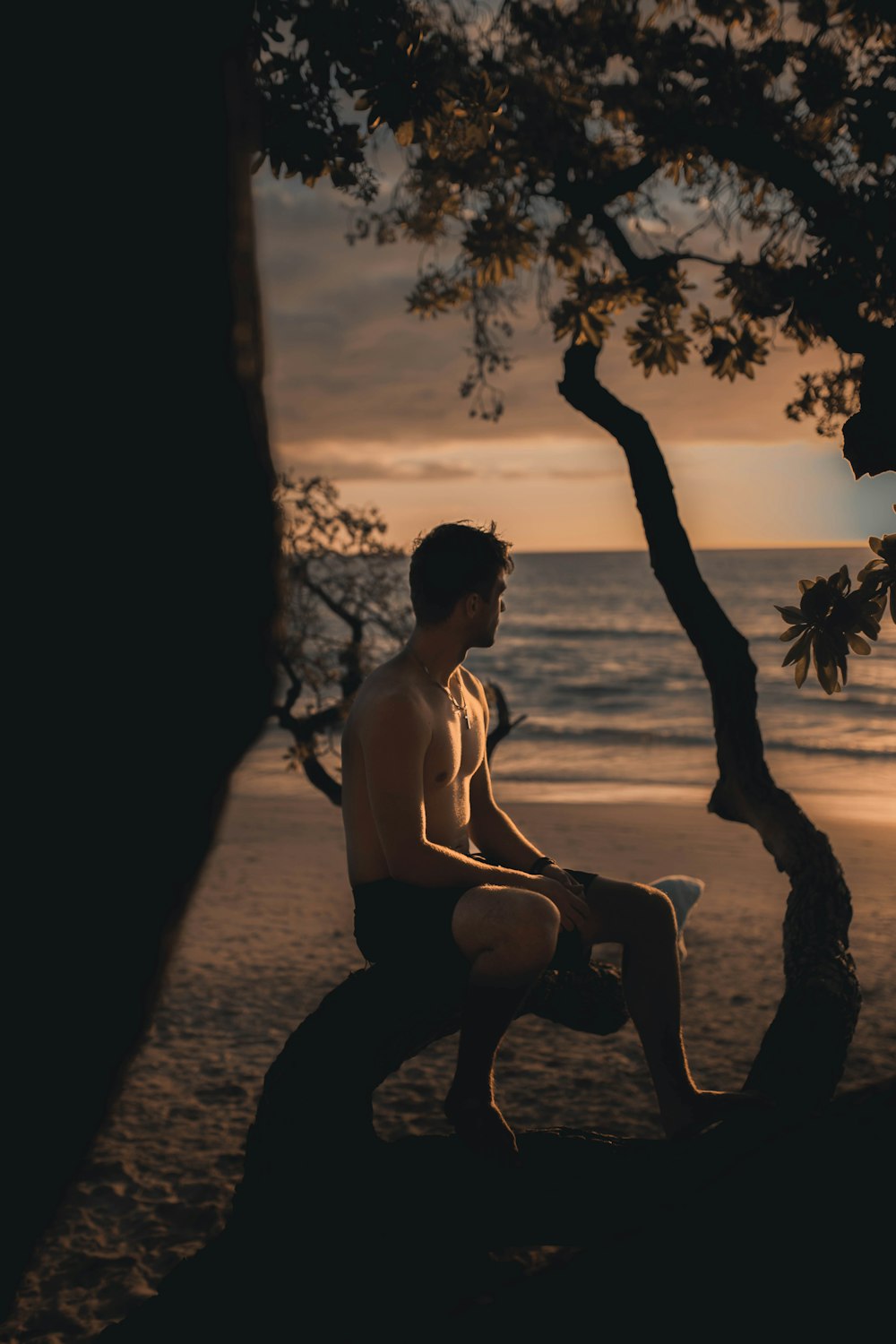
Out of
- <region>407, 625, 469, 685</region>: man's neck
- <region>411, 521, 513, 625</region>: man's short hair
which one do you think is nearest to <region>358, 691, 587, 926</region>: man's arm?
<region>407, 625, 469, 685</region>: man's neck

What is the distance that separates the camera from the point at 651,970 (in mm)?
3131

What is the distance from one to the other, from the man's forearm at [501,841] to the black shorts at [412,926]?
17.2 inches

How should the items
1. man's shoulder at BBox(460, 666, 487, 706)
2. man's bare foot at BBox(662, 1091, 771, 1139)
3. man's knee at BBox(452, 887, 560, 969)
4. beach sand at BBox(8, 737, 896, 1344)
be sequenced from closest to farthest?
man's knee at BBox(452, 887, 560, 969)
man's bare foot at BBox(662, 1091, 771, 1139)
man's shoulder at BBox(460, 666, 487, 706)
beach sand at BBox(8, 737, 896, 1344)

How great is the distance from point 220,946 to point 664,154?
8808 mm

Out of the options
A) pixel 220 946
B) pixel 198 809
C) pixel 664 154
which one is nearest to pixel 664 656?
pixel 220 946

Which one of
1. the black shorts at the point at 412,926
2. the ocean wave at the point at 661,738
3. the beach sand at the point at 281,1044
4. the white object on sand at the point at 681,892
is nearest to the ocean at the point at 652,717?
the ocean wave at the point at 661,738

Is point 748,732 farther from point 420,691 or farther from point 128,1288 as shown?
point 128,1288

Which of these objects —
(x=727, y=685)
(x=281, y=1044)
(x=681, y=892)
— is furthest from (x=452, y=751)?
(x=681, y=892)

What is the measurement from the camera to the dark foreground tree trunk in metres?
0.69

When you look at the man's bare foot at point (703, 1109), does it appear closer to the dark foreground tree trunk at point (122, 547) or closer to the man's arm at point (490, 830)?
the man's arm at point (490, 830)

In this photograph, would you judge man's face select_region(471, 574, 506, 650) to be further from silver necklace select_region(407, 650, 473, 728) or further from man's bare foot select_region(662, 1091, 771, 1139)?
man's bare foot select_region(662, 1091, 771, 1139)

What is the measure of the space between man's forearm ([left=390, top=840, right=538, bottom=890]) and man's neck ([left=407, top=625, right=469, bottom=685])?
1.72 ft

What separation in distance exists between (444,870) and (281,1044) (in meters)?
6.51

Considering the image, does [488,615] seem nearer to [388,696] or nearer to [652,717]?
[388,696]
